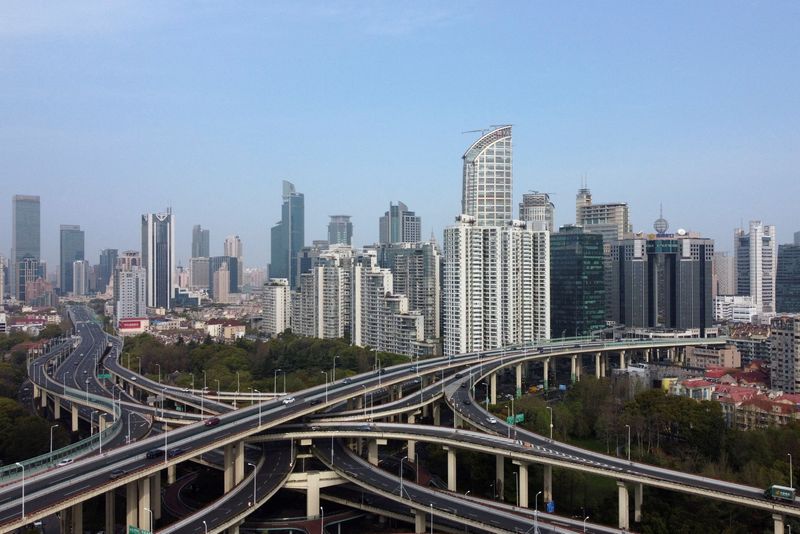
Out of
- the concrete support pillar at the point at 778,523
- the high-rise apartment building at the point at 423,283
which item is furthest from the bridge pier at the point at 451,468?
the high-rise apartment building at the point at 423,283

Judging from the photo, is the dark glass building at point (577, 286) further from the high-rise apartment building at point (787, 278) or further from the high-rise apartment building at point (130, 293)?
the high-rise apartment building at point (130, 293)

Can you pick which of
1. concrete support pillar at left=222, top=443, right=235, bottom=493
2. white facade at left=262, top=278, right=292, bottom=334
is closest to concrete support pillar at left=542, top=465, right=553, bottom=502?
concrete support pillar at left=222, top=443, right=235, bottom=493

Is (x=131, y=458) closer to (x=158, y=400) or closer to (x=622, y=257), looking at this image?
(x=158, y=400)

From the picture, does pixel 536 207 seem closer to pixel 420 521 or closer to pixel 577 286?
pixel 577 286

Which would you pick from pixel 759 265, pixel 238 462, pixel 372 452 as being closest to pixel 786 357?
pixel 372 452

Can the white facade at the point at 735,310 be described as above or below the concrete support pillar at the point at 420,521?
above

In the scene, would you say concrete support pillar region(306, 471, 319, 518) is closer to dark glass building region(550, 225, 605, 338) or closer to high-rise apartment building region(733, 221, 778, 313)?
dark glass building region(550, 225, 605, 338)
